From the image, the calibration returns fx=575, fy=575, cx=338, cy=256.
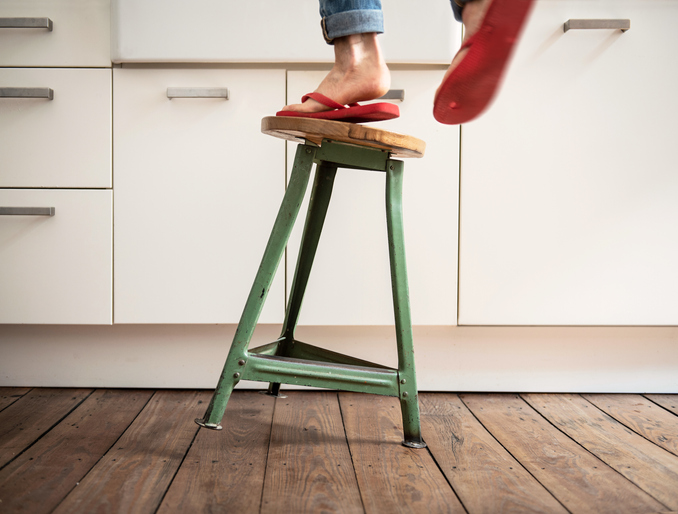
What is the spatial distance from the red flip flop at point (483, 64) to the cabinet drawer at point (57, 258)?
0.86 meters

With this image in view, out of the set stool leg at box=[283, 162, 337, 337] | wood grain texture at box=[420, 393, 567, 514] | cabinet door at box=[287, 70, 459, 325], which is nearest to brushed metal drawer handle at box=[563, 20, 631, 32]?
cabinet door at box=[287, 70, 459, 325]

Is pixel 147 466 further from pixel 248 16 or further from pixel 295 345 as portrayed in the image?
pixel 248 16

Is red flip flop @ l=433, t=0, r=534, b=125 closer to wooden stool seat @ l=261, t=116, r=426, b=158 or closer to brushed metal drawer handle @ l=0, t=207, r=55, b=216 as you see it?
wooden stool seat @ l=261, t=116, r=426, b=158

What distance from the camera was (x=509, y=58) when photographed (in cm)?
67

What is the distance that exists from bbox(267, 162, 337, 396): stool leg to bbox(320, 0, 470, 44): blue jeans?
252 mm

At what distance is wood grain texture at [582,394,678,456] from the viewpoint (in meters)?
1.08

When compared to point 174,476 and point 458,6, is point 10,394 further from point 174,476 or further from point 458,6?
point 458,6

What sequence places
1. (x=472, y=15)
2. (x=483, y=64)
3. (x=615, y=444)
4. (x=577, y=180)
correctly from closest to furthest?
1. (x=483, y=64)
2. (x=472, y=15)
3. (x=615, y=444)
4. (x=577, y=180)

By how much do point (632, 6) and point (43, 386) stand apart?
64.3 inches

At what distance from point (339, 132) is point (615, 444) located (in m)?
0.74

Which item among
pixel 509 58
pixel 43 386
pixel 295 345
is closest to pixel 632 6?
pixel 509 58

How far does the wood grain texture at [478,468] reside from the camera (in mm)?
783

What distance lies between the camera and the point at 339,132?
883 millimetres

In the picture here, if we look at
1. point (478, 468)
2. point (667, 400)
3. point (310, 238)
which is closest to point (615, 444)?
point (478, 468)
